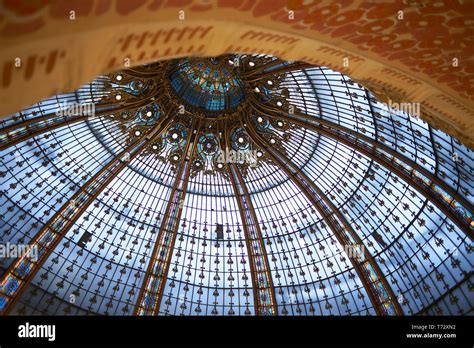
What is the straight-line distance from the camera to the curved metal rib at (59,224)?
17.8 m

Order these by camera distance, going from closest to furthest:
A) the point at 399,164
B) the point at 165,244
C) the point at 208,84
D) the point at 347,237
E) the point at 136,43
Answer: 1. the point at 136,43
2. the point at 399,164
3. the point at 347,237
4. the point at 208,84
5. the point at 165,244

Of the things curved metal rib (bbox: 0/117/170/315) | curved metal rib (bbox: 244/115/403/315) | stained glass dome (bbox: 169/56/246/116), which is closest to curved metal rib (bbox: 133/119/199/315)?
stained glass dome (bbox: 169/56/246/116)

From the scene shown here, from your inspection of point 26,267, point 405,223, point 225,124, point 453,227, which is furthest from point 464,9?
point 26,267

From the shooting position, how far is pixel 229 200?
74.3 ft

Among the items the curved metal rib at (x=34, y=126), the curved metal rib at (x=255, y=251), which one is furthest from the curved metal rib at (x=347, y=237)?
the curved metal rib at (x=34, y=126)

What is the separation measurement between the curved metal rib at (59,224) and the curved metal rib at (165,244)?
2201 mm

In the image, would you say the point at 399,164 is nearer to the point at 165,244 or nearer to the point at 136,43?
the point at 165,244

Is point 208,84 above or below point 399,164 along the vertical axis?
above

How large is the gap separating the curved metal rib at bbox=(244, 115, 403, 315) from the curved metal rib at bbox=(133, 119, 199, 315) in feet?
12.4

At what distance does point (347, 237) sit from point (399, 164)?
4.59 meters

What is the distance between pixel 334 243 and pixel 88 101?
1407cm

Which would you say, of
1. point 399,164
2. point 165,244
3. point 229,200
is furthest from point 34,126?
point 399,164

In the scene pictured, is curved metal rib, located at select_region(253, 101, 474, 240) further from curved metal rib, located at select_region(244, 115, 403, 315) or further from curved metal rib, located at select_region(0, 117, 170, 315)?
curved metal rib, located at select_region(0, 117, 170, 315)

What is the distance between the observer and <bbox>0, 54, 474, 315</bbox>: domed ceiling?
17094 millimetres
